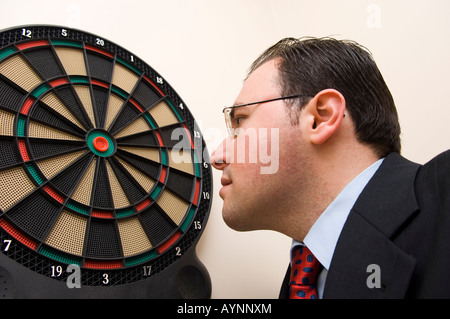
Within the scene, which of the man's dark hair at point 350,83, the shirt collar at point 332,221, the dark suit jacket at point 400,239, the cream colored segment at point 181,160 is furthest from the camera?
the cream colored segment at point 181,160

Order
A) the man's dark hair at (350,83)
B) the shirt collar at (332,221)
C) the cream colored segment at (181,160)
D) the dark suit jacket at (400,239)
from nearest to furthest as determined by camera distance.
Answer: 1. the dark suit jacket at (400,239)
2. the shirt collar at (332,221)
3. the man's dark hair at (350,83)
4. the cream colored segment at (181,160)

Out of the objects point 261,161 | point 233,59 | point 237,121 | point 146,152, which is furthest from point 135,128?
point 233,59

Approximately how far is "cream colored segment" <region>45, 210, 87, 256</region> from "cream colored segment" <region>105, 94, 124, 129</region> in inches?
10.1

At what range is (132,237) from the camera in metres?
0.92

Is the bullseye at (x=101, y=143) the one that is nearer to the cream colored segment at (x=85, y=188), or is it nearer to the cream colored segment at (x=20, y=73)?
the cream colored segment at (x=85, y=188)

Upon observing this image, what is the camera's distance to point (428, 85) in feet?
4.14

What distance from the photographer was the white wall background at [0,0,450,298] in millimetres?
1148

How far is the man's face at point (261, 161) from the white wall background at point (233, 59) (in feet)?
1.04

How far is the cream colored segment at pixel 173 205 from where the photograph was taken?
101 centimetres

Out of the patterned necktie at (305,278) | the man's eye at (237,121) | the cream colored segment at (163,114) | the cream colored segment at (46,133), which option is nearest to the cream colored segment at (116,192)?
the cream colored segment at (46,133)

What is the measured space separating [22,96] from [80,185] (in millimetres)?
240

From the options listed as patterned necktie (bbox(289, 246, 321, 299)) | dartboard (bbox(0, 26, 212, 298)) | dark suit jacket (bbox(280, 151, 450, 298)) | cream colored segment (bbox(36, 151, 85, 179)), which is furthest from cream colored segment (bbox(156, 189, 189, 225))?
dark suit jacket (bbox(280, 151, 450, 298))

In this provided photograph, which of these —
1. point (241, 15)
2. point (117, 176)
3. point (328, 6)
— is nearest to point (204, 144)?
point (117, 176)

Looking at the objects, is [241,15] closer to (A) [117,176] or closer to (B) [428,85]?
(B) [428,85]
